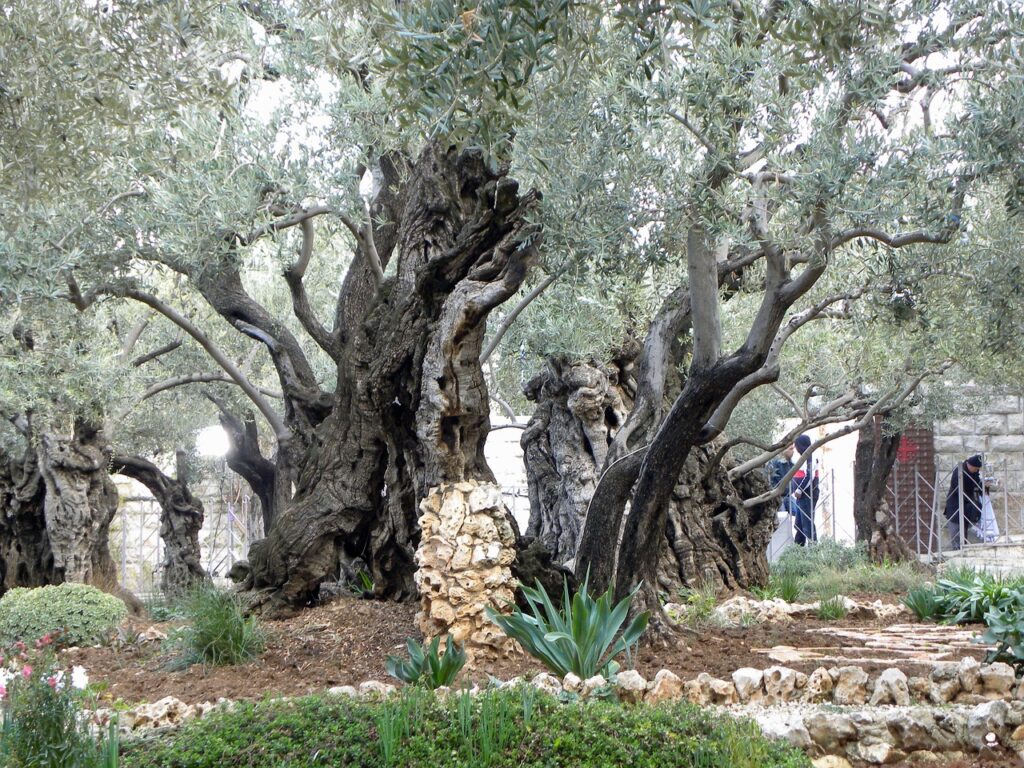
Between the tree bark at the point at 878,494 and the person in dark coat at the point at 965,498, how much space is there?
2.58 m

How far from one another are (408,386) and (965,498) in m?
12.8

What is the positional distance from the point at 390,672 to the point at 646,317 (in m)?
6.59

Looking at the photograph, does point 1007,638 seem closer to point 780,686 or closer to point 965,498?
point 780,686

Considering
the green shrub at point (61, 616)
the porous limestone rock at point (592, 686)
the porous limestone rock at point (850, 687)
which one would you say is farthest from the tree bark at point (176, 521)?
the porous limestone rock at point (850, 687)

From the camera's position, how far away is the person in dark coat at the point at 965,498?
1667cm

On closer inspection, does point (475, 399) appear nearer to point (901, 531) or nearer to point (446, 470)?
point (446, 470)

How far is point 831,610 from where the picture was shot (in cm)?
919

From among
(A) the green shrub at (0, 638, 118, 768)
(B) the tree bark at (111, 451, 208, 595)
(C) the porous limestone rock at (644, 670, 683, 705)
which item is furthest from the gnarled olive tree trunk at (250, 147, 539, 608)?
(B) the tree bark at (111, 451, 208, 595)

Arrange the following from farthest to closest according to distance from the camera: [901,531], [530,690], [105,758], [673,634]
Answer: [901,531] → [673,634] → [530,690] → [105,758]

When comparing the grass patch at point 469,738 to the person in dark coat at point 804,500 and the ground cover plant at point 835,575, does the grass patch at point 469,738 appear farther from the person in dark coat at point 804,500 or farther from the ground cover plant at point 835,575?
the person in dark coat at point 804,500

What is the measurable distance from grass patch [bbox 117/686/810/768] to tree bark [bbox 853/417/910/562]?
11202 mm

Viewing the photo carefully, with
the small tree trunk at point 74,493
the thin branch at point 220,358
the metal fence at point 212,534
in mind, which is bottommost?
the metal fence at point 212,534

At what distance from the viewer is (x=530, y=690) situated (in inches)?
177

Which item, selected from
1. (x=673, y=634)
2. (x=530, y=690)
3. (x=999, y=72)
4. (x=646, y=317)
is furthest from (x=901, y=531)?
(x=530, y=690)
